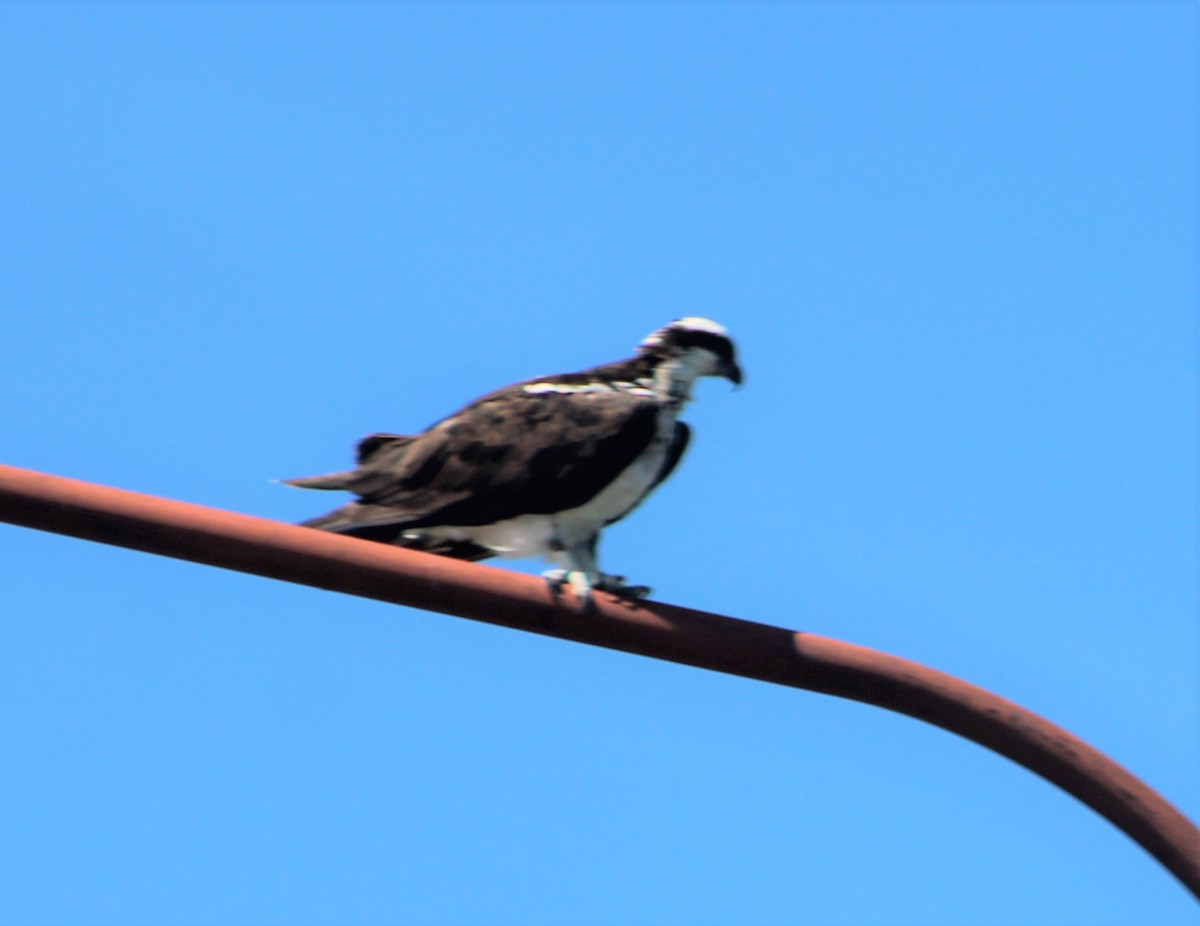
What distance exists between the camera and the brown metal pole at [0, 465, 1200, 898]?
4629 millimetres

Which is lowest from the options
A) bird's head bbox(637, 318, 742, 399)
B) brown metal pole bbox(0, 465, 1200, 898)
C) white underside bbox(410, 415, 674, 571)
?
brown metal pole bbox(0, 465, 1200, 898)

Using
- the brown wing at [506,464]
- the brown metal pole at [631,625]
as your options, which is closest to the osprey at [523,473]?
the brown wing at [506,464]

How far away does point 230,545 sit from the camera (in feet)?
15.3

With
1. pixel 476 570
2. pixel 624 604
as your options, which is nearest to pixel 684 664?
pixel 624 604

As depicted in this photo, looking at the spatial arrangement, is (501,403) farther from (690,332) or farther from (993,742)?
(993,742)

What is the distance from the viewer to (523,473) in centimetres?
752

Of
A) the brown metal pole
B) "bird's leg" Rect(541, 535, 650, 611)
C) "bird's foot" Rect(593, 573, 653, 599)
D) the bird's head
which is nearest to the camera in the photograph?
the brown metal pole

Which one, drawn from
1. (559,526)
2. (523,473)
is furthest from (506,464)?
(559,526)

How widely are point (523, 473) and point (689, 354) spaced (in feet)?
3.64

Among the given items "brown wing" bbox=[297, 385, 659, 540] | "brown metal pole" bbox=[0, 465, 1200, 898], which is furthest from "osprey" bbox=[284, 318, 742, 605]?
"brown metal pole" bbox=[0, 465, 1200, 898]

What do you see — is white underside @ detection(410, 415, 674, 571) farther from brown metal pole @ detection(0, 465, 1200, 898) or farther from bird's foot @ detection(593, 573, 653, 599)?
brown metal pole @ detection(0, 465, 1200, 898)

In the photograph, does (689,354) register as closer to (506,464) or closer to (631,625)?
(506,464)

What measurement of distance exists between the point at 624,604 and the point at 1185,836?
1.70 metres

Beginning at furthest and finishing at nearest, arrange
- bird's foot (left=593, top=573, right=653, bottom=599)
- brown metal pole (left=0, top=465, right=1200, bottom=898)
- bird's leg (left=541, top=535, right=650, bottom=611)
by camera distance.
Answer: bird's foot (left=593, top=573, right=653, bottom=599)
bird's leg (left=541, top=535, right=650, bottom=611)
brown metal pole (left=0, top=465, right=1200, bottom=898)
